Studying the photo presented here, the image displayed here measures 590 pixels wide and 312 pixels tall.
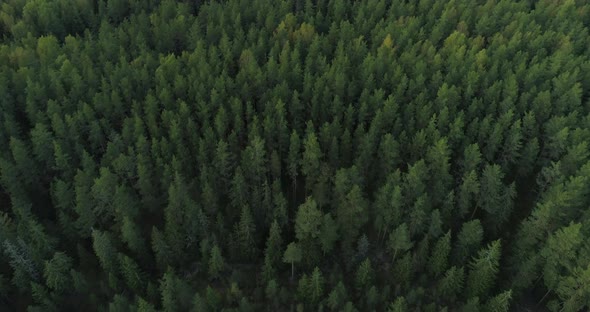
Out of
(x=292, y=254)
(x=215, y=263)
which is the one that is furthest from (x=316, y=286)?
(x=215, y=263)

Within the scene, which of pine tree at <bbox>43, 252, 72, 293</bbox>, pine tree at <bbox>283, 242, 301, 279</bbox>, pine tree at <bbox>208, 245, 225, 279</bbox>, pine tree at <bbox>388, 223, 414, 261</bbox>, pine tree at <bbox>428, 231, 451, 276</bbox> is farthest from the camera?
pine tree at <bbox>428, 231, 451, 276</bbox>

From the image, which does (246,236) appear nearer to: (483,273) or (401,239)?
(401,239)

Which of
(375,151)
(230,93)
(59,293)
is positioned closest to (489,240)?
(375,151)

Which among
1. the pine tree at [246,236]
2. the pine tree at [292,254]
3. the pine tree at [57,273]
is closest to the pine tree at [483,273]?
the pine tree at [292,254]

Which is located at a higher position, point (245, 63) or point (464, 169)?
point (245, 63)

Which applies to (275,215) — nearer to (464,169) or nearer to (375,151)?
(375,151)

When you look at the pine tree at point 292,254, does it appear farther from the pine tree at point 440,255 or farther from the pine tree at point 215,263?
the pine tree at point 440,255

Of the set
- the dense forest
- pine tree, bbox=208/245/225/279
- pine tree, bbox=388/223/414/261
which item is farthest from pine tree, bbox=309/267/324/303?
pine tree, bbox=208/245/225/279

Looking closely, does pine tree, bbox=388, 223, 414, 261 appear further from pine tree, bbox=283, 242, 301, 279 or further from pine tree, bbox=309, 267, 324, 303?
pine tree, bbox=283, 242, 301, 279
